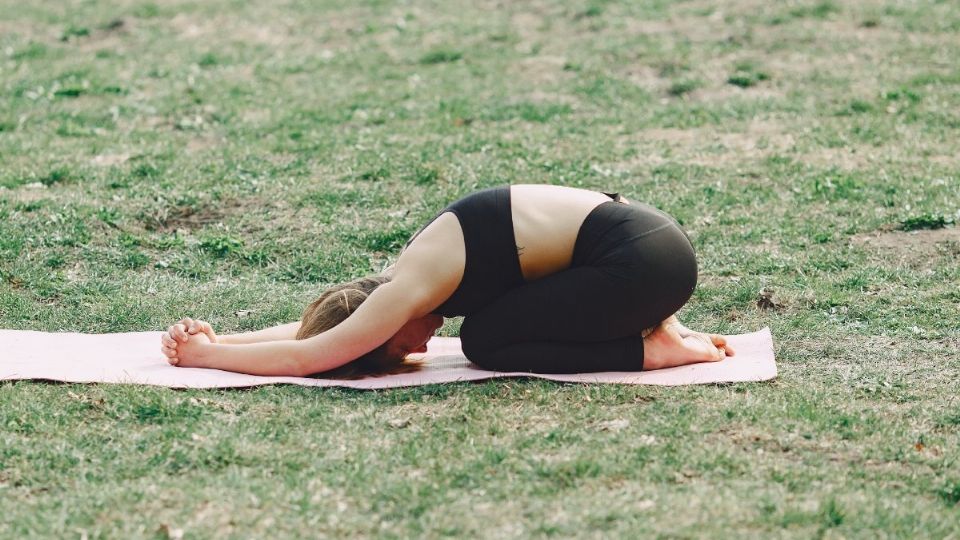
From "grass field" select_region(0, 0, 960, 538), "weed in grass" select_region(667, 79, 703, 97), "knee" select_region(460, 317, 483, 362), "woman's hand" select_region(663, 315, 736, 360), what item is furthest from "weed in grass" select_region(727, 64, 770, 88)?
"knee" select_region(460, 317, 483, 362)

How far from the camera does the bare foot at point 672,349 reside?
5.45 metres

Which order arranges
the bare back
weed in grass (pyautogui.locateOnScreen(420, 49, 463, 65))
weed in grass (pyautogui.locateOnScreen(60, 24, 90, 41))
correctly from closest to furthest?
1. the bare back
2. weed in grass (pyautogui.locateOnScreen(420, 49, 463, 65))
3. weed in grass (pyautogui.locateOnScreen(60, 24, 90, 41))

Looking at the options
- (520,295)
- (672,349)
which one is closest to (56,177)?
(520,295)

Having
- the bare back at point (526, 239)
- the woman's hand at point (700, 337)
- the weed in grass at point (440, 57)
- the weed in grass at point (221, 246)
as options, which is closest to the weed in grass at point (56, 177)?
the weed in grass at point (221, 246)

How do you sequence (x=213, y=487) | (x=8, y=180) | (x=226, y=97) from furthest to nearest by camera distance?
(x=226, y=97) → (x=8, y=180) → (x=213, y=487)

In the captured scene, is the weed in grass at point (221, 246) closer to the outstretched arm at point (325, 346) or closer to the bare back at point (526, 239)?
the outstretched arm at point (325, 346)

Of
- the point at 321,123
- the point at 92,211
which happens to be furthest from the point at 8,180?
the point at 321,123

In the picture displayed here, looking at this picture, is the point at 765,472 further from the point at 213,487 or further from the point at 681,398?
the point at 213,487

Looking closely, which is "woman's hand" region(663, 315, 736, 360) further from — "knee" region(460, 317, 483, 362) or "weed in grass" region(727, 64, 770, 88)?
"weed in grass" region(727, 64, 770, 88)

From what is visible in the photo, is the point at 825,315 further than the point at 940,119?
No

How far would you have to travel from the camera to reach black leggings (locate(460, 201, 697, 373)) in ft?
17.1

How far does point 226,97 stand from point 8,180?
8.66 feet

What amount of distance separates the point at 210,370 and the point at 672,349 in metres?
2.04

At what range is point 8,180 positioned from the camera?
879cm
